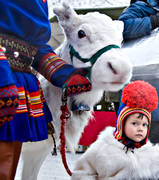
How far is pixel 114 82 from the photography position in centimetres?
51

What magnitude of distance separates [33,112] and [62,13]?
0.33m

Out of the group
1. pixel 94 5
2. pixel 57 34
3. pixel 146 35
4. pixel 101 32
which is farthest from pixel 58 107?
pixel 94 5

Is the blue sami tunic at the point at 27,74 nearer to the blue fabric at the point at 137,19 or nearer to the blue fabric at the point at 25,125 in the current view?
the blue fabric at the point at 25,125

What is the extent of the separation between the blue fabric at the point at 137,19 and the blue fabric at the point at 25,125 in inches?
26.1

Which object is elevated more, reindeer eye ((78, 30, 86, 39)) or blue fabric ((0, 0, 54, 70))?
blue fabric ((0, 0, 54, 70))

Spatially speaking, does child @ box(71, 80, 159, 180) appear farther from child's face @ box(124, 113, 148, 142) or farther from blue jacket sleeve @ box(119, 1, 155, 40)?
blue jacket sleeve @ box(119, 1, 155, 40)

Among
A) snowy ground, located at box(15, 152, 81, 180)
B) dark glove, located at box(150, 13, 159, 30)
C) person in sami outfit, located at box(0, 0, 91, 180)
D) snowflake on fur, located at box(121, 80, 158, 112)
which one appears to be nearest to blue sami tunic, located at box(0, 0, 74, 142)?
person in sami outfit, located at box(0, 0, 91, 180)

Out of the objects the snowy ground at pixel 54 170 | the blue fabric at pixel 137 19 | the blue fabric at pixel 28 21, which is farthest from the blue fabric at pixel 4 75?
the snowy ground at pixel 54 170

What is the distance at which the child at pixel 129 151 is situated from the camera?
72 centimetres

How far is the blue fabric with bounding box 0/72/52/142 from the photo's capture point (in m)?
0.40

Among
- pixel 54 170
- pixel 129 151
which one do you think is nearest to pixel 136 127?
pixel 129 151

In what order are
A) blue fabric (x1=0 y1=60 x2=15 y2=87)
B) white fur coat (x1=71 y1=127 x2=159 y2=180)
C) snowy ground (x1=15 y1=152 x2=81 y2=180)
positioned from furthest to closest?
snowy ground (x1=15 y1=152 x2=81 y2=180), white fur coat (x1=71 y1=127 x2=159 y2=180), blue fabric (x1=0 y1=60 x2=15 y2=87)

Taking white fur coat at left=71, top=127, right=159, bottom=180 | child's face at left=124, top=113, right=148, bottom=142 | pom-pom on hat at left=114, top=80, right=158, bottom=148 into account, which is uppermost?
pom-pom on hat at left=114, top=80, right=158, bottom=148

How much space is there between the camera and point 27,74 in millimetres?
492
